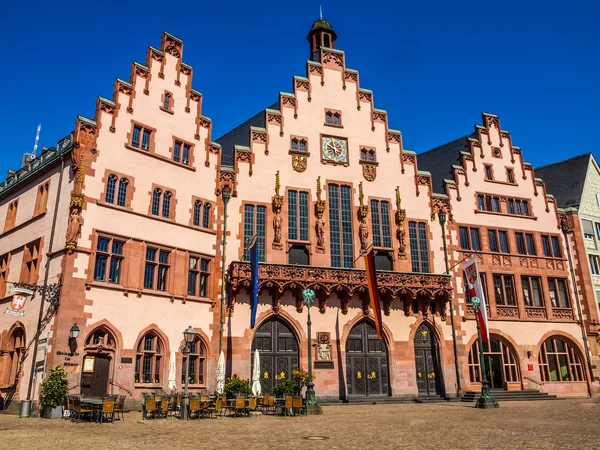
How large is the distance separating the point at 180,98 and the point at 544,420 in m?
26.6

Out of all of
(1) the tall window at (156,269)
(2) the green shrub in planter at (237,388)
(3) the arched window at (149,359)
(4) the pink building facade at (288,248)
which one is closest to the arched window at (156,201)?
(4) the pink building facade at (288,248)

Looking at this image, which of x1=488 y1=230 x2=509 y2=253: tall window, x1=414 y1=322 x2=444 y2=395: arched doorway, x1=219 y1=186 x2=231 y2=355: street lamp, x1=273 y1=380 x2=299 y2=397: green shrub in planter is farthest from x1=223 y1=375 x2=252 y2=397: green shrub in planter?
x1=488 y1=230 x2=509 y2=253: tall window

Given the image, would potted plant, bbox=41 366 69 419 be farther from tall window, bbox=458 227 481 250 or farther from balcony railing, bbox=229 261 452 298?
tall window, bbox=458 227 481 250

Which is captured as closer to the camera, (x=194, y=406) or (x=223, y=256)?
(x=194, y=406)

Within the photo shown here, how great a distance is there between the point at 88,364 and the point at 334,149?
70.3ft

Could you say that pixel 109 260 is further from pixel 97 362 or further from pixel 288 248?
pixel 288 248

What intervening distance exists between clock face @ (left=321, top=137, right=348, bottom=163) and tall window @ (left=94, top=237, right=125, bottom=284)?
15842mm

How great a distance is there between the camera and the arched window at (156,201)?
30.7m

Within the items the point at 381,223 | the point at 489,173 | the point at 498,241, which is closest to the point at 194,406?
the point at 381,223

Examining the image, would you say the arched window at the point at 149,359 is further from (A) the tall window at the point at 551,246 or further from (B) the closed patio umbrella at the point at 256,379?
(A) the tall window at the point at 551,246

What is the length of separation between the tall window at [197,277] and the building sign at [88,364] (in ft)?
23.0

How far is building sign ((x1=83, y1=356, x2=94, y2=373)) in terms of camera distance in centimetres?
2584

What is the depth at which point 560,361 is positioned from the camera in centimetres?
3981

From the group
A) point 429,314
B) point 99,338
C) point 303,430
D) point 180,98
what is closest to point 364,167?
point 429,314
